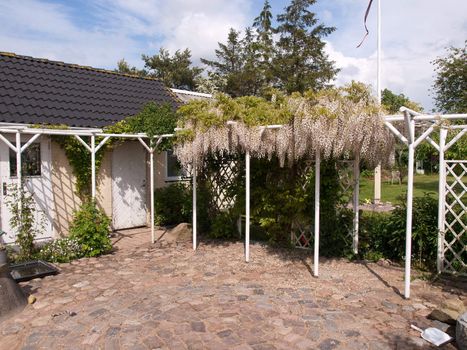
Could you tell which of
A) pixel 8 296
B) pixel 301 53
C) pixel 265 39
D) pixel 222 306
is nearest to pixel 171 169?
pixel 8 296

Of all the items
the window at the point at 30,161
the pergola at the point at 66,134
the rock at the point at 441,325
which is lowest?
the rock at the point at 441,325

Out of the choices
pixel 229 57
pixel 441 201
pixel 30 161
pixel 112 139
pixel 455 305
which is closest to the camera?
pixel 455 305

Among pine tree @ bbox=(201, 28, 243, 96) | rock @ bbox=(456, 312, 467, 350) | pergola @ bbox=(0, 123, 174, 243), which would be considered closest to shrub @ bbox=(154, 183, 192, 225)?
pergola @ bbox=(0, 123, 174, 243)

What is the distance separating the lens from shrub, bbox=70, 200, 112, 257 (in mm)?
6652

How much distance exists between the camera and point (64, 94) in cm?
848

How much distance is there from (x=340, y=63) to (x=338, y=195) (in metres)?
20.1

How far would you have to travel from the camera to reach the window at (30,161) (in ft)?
22.8

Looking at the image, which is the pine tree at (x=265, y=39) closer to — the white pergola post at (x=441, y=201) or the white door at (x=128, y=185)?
the white door at (x=128, y=185)

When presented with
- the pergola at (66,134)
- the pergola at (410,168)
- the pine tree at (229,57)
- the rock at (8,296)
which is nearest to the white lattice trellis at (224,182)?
the pergola at (410,168)

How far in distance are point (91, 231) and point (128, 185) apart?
2398 mm

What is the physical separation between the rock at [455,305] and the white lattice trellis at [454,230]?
3.43 ft

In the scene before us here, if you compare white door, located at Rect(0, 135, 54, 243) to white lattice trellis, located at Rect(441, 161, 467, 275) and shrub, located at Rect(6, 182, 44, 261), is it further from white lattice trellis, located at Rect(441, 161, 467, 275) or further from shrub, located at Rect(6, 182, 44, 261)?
white lattice trellis, located at Rect(441, 161, 467, 275)

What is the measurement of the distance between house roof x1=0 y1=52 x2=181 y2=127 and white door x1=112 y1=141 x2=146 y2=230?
2.76 ft

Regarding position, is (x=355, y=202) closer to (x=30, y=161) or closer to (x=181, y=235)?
(x=181, y=235)
